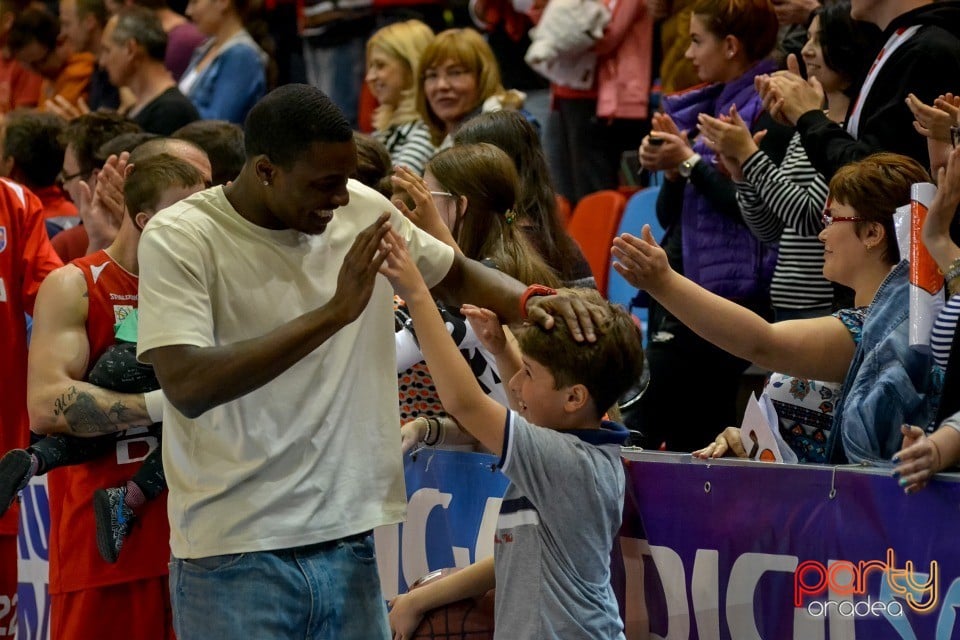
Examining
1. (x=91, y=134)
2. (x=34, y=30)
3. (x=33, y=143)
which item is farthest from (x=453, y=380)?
(x=34, y=30)

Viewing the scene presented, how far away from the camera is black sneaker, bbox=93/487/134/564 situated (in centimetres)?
393

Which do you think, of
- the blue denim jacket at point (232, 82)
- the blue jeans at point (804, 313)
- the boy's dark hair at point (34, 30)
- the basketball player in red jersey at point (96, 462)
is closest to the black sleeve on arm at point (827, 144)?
the blue jeans at point (804, 313)

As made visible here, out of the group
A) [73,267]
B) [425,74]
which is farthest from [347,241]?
[425,74]

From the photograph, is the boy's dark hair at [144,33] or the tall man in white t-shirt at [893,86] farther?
the boy's dark hair at [144,33]

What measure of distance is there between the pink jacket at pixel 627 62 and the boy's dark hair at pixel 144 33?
2621mm

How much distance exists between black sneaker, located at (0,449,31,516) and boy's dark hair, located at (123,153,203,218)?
774 mm

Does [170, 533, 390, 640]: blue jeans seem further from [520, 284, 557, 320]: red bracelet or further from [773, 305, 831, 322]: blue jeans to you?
[773, 305, 831, 322]: blue jeans

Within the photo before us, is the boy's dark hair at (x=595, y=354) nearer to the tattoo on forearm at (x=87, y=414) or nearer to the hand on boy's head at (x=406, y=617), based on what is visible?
the hand on boy's head at (x=406, y=617)

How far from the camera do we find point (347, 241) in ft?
10.2

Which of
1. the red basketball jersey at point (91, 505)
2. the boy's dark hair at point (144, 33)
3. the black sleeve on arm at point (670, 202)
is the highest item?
the boy's dark hair at point (144, 33)

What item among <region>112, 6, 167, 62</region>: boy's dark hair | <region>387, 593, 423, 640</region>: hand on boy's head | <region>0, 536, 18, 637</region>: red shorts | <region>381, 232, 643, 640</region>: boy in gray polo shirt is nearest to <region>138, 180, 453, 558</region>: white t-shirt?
<region>381, 232, 643, 640</region>: boy in gray polo shirt

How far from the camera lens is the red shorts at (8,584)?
4.91 metres

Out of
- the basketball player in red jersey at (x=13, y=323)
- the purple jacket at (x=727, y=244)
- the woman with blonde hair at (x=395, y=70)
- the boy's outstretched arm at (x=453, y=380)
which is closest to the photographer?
the boy's outstretched arm at (x=453, y=380)

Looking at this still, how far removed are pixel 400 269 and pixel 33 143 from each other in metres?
4.33
